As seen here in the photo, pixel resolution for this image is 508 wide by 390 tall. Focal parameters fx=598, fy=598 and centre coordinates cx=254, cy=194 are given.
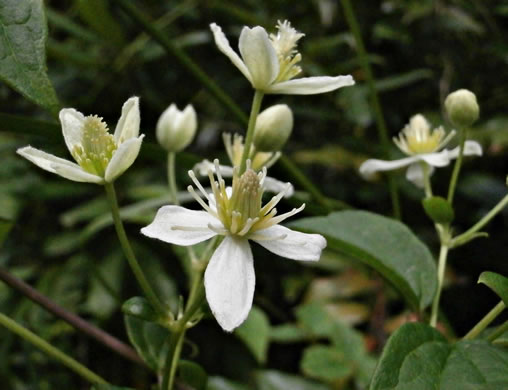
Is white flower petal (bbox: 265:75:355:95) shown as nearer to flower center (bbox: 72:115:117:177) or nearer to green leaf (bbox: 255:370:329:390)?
flower center (bbox: 72:115:117:177)

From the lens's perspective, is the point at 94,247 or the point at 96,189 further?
the point at 96,189

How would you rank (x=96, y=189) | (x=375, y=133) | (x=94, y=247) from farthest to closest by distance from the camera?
(x=375, y=133)
(x=96, y=189)
(x=94, y=247)

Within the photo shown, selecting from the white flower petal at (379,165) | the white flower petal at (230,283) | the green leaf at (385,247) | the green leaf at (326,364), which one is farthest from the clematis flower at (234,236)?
the green leaf at (326,364)

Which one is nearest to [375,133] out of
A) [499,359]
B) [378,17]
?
[378,17]

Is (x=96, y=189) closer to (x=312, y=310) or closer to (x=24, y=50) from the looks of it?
(x=312, y=310)

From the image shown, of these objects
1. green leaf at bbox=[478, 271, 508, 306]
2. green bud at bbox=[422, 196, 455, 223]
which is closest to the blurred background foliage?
green bud at bbox=[422, 196, 455, 223]
